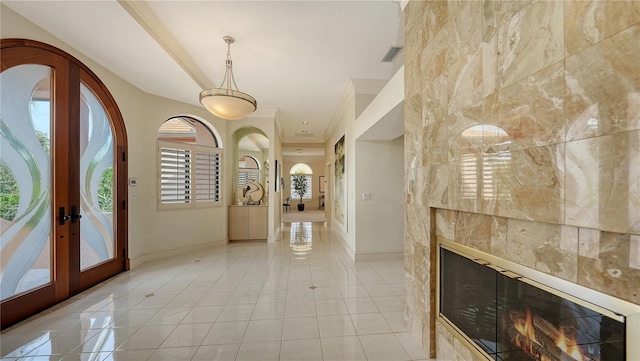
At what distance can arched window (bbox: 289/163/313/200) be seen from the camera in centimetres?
1491

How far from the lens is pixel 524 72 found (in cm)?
116

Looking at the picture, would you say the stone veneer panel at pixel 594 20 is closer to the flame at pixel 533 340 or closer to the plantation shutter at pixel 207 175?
the flame at pixel 533 340

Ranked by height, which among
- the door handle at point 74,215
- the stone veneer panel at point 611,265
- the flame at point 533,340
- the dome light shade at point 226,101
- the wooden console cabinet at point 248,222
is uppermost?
the dome light shade at point 226,101

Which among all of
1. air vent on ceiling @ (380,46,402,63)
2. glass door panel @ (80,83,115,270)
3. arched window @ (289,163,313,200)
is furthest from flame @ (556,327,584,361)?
arched window @ (289,163,313,200)

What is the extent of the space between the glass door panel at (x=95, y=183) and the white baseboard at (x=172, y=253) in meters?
0.51

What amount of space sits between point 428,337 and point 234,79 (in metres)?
4.46

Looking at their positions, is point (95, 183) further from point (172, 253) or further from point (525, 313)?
point (525, 313)

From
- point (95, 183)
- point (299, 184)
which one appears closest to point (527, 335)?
point (95, 183)

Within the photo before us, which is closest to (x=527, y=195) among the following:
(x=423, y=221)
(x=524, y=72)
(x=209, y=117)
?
(x=524, y=72)

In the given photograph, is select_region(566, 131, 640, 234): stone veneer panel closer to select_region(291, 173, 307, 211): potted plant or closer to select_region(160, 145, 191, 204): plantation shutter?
select_region(160, 145, 191, 204): plantation shutter

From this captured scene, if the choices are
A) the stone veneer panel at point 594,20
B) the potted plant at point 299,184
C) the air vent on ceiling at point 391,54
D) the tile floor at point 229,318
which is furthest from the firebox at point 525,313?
the potted plant at point 299,184

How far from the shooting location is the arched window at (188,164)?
194 inches

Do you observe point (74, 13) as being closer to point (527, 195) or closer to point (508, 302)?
point (527, 195)

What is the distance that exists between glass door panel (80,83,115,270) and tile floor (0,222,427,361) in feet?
1.73
